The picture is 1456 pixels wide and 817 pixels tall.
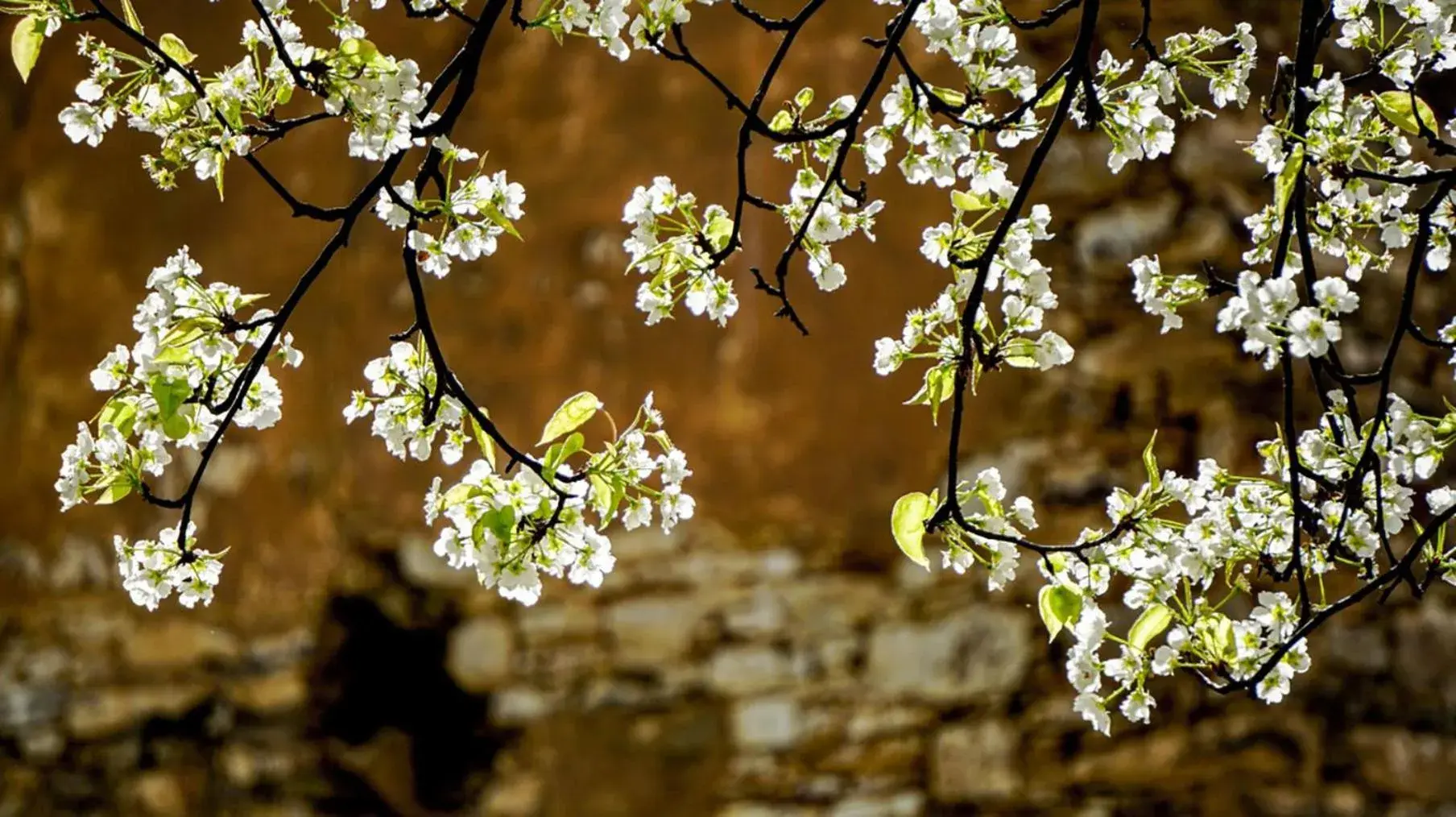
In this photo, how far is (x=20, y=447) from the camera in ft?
7.87

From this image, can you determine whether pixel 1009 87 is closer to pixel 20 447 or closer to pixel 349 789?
pixel 349 789

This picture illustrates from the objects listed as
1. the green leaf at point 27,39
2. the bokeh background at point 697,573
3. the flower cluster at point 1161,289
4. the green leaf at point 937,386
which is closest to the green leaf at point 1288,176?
the flower cluster at point 1161,289

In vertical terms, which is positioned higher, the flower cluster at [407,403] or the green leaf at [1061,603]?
the flower cluster at [407,403]

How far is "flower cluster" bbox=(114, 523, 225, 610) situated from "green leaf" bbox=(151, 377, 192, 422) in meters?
0.11

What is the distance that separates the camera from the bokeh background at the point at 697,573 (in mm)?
2064

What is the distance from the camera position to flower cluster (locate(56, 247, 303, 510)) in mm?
814

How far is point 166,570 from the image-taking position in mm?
878

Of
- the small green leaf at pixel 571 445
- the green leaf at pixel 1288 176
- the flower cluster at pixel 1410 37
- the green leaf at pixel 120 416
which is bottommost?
the small green leaf at pixel 571 445

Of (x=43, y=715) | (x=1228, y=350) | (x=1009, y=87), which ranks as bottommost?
(x=43, y=715)

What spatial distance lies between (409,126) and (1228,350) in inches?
64.2

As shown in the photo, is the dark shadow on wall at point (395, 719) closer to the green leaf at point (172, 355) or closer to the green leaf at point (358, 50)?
the green leaf at point (172, 355)

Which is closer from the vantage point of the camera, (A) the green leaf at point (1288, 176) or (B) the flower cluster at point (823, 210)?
(A) the green leaf at point (1288, 176)

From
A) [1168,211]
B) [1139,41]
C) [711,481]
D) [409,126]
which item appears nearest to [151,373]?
[409,126]

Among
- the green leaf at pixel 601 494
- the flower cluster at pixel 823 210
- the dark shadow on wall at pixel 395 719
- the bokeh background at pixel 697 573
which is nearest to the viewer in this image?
the green leaf at pixel 601 494
